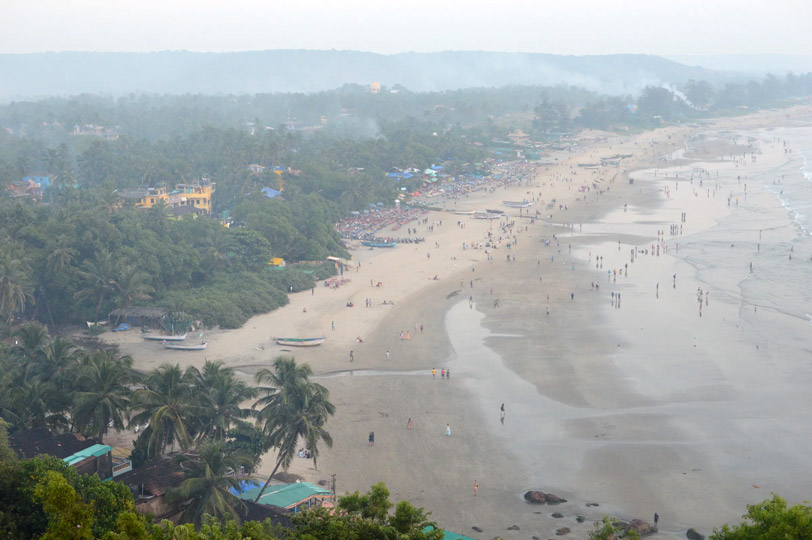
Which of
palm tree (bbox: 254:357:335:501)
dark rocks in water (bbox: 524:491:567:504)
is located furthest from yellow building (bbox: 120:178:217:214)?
dark rocks in water (bbox: 524:491:567:504)

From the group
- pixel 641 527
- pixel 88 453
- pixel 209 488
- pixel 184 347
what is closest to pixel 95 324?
pixel 184 347

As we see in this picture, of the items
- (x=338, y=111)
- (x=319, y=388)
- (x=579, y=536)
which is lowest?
(x=579, y=536)

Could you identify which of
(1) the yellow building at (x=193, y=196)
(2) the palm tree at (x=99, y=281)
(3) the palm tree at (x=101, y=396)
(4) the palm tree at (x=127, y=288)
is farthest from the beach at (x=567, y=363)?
(1) the yellow building at (x=193, y=196)

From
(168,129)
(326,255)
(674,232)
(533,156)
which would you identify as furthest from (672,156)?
(168,129)

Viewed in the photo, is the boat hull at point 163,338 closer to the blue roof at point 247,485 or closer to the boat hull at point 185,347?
the boat hull at point 185,347

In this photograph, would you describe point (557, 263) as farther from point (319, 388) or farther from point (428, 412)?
point (319, 388)

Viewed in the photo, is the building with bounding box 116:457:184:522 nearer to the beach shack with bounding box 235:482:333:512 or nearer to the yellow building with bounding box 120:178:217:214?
the beach shack with bounding box 235:482:333:512
